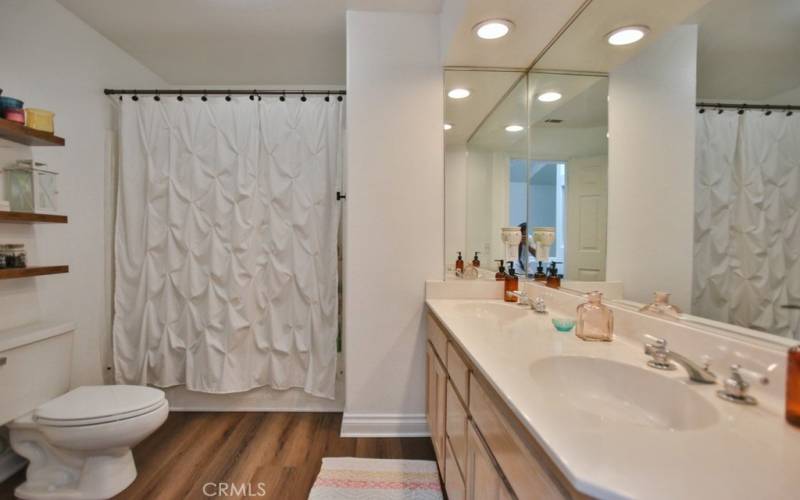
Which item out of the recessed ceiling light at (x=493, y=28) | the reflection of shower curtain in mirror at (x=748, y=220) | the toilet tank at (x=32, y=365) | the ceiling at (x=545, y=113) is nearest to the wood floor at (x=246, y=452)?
the toilet tank at (x=32, y=365)

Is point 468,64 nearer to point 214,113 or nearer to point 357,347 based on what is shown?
point 214,113

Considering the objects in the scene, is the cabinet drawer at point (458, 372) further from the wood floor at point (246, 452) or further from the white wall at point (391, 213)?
the wood floor at point (246, 452)

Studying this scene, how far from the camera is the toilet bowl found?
1.43m

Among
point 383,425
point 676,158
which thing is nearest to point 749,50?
point 676,158

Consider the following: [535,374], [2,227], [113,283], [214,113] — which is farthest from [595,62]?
[113,283]

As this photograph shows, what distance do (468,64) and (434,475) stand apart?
2186 millimetres

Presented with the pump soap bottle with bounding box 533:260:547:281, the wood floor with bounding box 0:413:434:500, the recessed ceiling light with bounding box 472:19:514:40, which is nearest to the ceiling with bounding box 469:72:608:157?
the recessed ceiling light with bounding box 472:19:514:40

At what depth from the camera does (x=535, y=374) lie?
0.90m

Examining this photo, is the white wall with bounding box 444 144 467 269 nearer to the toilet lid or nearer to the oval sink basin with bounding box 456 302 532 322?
the oval sink basin with bounding box 456 302 532 322

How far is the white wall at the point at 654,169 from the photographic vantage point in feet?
3.10

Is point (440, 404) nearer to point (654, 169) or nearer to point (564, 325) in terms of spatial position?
point (564, 325)

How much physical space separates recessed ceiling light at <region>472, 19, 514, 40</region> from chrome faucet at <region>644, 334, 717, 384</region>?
1.43m

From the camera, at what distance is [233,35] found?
2.13 m

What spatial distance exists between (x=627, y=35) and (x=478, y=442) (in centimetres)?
148
